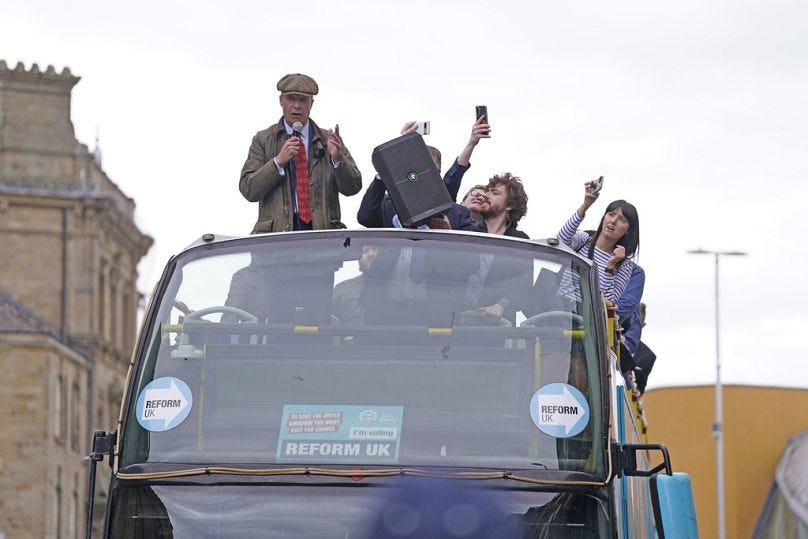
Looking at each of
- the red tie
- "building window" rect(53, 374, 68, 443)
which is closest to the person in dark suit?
the red tie

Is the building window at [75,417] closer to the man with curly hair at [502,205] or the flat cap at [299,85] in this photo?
the man with curly hair at [502,205]

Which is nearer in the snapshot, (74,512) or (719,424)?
(719,424)

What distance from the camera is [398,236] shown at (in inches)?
379

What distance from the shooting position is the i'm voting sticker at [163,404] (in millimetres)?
8977

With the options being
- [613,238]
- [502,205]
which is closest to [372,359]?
[502,205]

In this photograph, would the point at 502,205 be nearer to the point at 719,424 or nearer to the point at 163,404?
the point at 163,404

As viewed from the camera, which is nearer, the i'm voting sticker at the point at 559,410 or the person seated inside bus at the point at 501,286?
the i'm voting sticker at the point at 559,410

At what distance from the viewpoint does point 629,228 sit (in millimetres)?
13344

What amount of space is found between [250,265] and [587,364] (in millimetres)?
1559

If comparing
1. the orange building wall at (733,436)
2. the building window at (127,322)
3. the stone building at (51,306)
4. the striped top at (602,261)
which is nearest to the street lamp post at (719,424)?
the orange building wall at (733,436)

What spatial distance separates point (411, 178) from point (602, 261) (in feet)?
9.10

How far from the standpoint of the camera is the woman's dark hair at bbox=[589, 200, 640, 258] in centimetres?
1328

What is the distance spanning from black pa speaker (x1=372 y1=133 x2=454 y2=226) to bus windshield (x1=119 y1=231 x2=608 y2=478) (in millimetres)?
1034

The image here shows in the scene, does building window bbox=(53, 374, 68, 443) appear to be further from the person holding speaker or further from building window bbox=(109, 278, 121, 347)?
the person holding speaker
